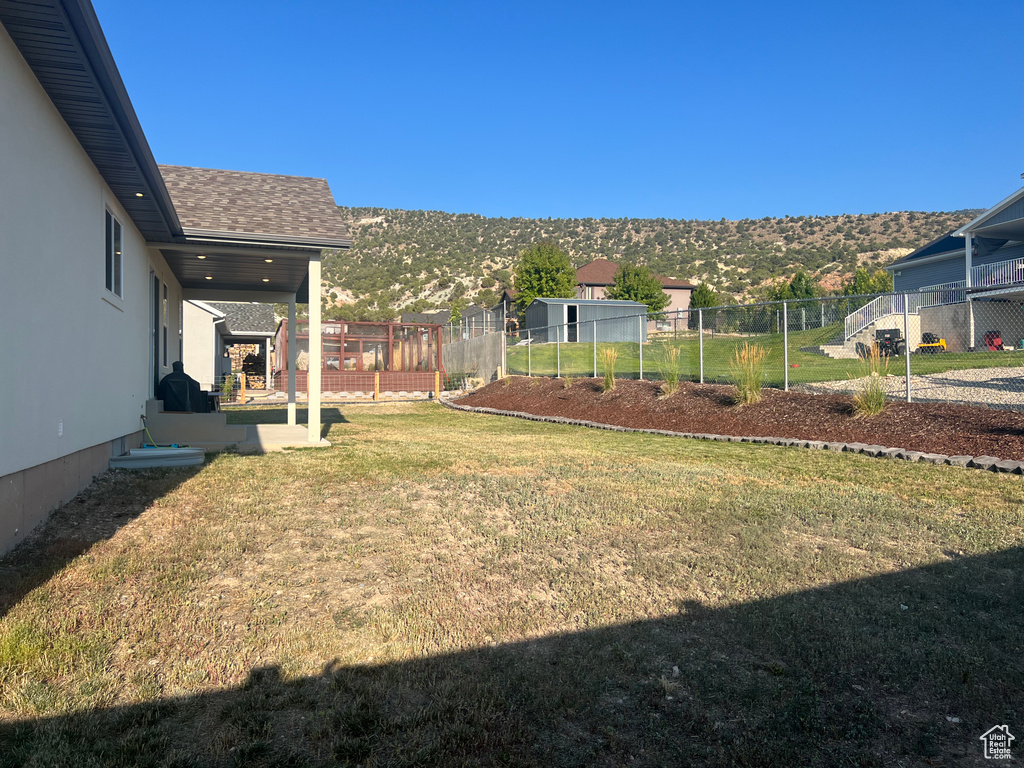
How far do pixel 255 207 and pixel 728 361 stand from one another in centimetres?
989

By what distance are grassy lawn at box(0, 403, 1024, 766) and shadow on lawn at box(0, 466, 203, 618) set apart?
0.10 ft

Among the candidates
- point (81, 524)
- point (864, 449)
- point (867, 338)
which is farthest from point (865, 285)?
point (81, 524)

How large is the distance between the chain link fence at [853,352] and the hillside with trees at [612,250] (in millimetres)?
30296

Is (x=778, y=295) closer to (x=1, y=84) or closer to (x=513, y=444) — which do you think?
(x=513, y=444)

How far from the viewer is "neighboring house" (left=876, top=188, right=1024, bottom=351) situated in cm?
2056

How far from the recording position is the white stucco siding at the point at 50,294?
395 cm

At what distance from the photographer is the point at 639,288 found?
1742 inches

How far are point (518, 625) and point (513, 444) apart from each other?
6088mm

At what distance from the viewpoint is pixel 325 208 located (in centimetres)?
964

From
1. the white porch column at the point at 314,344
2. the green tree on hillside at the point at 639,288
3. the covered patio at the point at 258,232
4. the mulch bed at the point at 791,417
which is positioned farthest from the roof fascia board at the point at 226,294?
the green tree on hillside at the point at 639,288

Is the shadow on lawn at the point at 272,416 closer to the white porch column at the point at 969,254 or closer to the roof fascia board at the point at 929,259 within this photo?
the white porch column at the point at 969,254

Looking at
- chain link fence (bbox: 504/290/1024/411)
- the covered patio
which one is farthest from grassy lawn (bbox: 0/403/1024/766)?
chain link fence (bbox: 504/290/1024/411)

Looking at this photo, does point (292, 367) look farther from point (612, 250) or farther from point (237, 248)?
point (612, 250)

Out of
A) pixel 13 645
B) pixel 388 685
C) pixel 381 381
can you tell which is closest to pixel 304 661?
pixel 388 685
